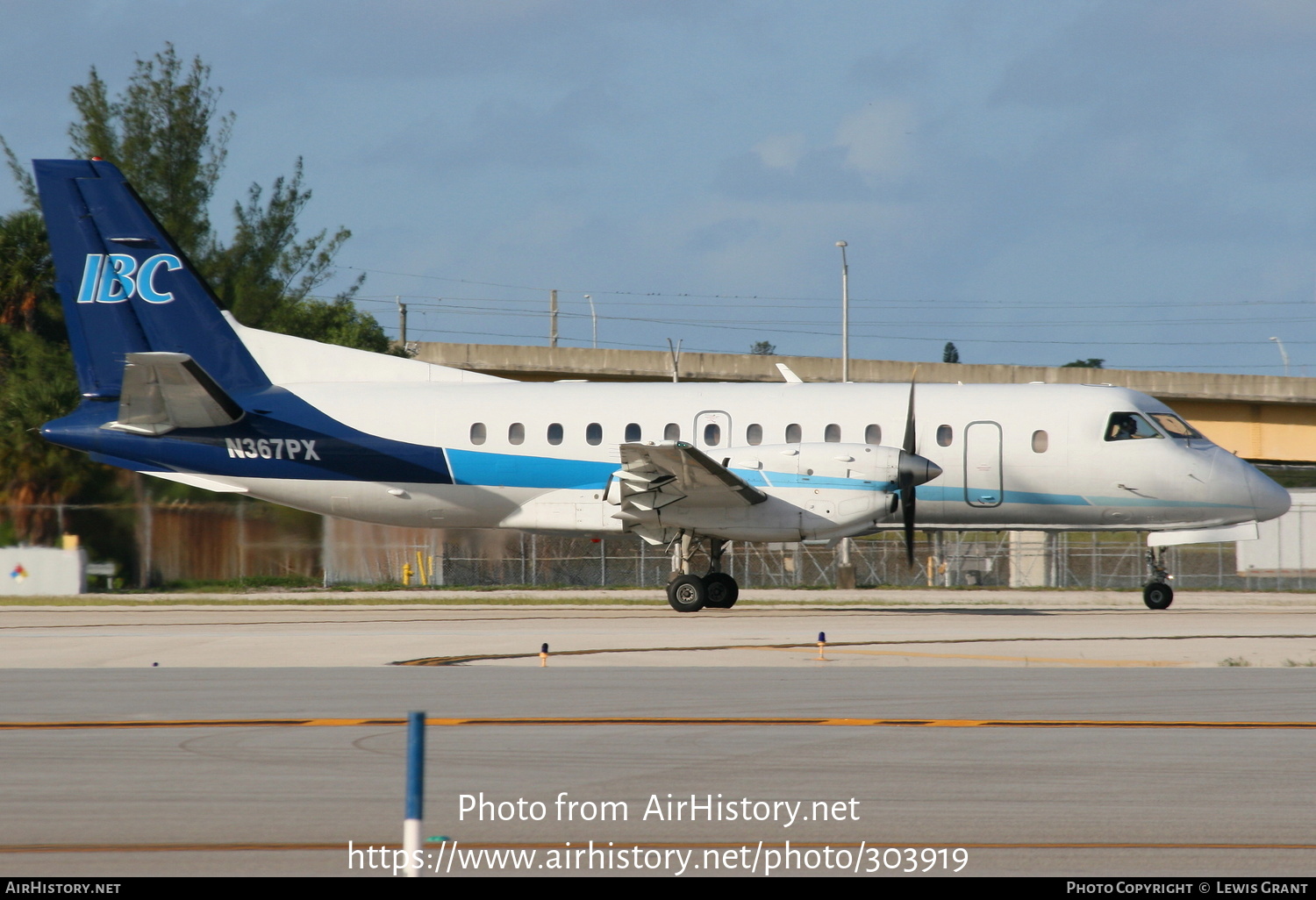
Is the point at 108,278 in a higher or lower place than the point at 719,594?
higher

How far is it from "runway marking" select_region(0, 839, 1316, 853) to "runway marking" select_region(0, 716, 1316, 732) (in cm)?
321

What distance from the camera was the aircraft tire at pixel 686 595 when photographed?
2022 cm

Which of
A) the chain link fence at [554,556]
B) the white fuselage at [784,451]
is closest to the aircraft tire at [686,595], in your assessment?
the white fuselage at [784,451]

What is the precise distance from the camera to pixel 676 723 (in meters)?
9.20

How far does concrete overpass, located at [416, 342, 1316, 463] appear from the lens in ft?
136

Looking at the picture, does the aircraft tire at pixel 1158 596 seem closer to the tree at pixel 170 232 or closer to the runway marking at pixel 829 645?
the runway marking at pixel 829 645

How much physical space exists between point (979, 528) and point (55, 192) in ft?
55.1

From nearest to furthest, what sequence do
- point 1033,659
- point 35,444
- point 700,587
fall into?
point 1033,659 < point 700,587 < point 35,444

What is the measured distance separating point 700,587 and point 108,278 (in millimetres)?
11450

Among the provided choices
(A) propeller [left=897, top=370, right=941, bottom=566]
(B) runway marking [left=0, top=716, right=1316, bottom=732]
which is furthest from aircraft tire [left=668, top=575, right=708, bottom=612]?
(B) runway marking [left=0, top=716, right=1316, bottom=732]

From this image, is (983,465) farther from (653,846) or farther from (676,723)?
(653,846)

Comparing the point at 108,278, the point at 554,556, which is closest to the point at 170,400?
the point at 108,278

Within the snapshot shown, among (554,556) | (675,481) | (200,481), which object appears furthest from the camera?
(554,556)
